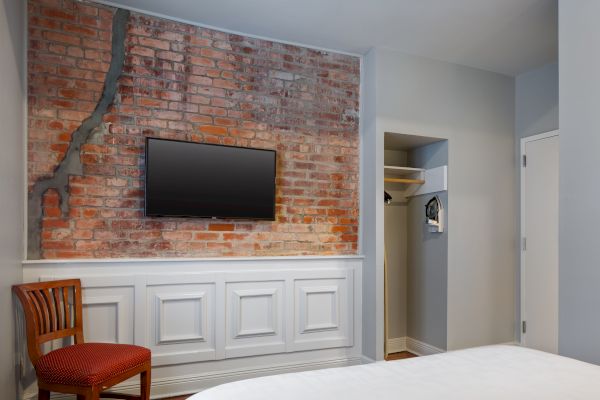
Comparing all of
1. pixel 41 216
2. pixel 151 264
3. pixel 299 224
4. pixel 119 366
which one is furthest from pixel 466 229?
pixel 41 216

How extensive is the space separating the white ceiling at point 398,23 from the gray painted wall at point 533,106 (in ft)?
0.74

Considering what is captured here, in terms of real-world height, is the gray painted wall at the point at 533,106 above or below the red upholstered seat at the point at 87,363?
above

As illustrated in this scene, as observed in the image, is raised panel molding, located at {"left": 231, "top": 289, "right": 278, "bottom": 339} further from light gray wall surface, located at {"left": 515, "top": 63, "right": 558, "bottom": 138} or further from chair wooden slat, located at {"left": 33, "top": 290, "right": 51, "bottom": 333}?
light gray wall surface, located at {"left": 515, "top": 63, "right": 558, "bottom": 138}

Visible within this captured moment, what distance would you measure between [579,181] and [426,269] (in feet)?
5.63

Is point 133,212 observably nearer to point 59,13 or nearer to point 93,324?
point 93,324

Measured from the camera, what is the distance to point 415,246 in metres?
4.09

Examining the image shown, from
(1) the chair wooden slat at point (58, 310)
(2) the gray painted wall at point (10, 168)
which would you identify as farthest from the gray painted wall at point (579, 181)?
A: (2) the gray painted wall at point (10, 168)

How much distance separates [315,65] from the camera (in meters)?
3.53

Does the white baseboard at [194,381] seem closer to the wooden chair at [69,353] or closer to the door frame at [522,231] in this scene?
the wooden chair at [69,353]

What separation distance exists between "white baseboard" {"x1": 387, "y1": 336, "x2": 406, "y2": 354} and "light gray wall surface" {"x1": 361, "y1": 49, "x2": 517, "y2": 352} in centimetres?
55

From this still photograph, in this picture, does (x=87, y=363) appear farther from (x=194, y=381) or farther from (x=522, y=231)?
(x=522, y=231)

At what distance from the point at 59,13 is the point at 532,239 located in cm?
406

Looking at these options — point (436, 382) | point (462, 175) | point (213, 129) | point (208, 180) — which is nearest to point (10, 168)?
point (208, 180)

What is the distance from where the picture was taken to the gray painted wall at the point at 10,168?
2.26 meters
